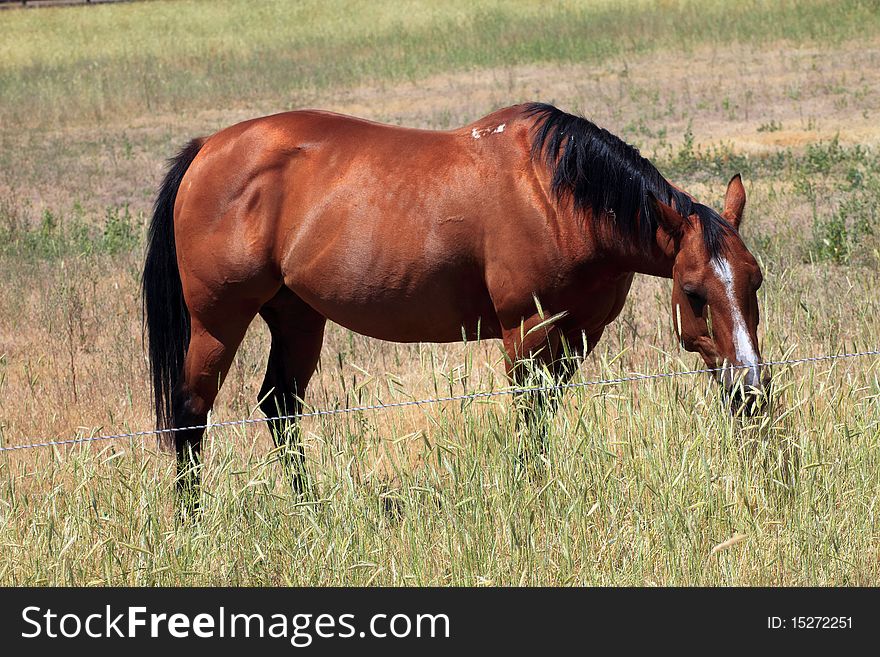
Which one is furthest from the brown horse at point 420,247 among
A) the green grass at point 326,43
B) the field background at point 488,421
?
the green grass at point 326,43

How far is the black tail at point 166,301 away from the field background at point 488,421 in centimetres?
46

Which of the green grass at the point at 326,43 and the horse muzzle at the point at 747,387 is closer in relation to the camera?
the horse muzzle at the point at 747,387

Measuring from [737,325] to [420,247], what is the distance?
1470 millimetres

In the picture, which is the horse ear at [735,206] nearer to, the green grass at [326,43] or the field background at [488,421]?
the field background at [488,421]

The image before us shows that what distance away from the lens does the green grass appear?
23.0m

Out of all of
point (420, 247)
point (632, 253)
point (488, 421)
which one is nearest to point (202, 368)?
point (420, 247)

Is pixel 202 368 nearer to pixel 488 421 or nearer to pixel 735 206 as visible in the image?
pixel 488 421

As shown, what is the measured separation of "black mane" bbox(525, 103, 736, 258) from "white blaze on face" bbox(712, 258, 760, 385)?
222 millimetres

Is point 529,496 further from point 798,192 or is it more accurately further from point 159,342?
point 798,192

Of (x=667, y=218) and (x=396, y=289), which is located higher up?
(x=667, y=218)

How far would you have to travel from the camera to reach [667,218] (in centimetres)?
451

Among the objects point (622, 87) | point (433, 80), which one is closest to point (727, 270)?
point (622, 87)

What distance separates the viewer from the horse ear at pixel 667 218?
449 centimetres

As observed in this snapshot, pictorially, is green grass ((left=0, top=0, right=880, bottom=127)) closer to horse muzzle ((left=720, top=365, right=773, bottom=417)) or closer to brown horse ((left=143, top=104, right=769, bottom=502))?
brown horse ((left=143, top=104, right=769, bottom=502))
